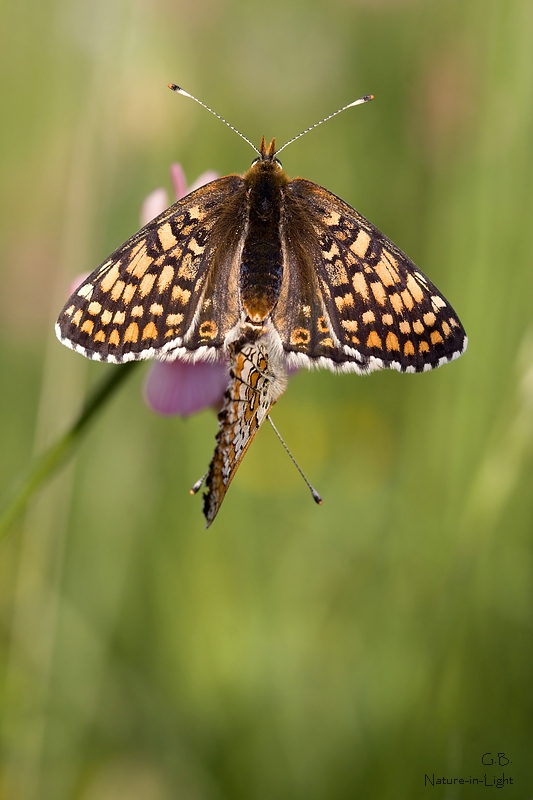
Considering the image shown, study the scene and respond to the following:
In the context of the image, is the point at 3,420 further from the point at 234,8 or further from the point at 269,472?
the point at 234,8

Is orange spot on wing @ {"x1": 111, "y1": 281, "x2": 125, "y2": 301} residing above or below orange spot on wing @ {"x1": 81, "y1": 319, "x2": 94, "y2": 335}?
above

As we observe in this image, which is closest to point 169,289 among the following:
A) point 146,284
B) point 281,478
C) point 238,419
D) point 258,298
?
point 146,284

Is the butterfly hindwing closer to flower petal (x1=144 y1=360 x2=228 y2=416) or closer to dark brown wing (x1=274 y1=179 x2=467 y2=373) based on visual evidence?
dark brown wing (x1=274 y1=179 x2=467 y2=373)

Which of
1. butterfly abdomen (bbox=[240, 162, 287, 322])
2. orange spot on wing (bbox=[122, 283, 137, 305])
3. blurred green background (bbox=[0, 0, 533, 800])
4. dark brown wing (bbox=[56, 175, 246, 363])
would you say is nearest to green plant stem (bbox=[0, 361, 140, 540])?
dark brown wing (bbox=[56, 175, 246, 363])

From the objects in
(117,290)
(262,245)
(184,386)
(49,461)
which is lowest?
(49,461)

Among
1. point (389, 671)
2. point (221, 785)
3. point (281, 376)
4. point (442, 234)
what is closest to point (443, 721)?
point (389, 671)

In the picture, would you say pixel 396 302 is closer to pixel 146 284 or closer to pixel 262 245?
pixel 262 245
